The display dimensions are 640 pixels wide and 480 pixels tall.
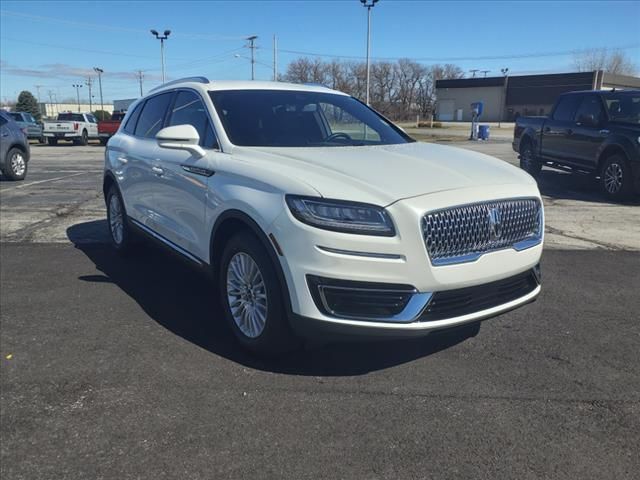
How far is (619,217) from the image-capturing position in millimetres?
8938

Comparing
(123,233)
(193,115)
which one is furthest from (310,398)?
(123,233)

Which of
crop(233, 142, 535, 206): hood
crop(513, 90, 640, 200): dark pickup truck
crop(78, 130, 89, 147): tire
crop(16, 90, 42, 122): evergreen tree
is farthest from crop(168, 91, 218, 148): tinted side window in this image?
crop(16, 90, 42, 122): evergreen tree

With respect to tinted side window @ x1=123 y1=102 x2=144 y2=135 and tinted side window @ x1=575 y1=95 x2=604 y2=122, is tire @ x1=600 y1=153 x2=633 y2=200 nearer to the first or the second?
tinted side window @ x1=575 y1=95 x2=604 y2=122

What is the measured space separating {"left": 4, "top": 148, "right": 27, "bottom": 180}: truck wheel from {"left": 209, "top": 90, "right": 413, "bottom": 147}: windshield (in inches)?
425

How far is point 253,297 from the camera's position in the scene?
145 inches

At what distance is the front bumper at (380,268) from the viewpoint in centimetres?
305

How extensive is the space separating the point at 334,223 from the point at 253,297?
0.93 metres

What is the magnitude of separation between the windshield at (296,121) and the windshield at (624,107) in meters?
7.04

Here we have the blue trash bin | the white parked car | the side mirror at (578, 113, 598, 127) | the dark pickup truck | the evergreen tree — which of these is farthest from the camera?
the evergreen tree

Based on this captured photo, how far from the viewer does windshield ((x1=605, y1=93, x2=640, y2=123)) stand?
10.1 meters

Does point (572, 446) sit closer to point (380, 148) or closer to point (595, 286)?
point (380, 148)

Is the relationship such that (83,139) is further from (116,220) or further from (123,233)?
(123,233)

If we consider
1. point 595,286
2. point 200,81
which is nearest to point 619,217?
point 595,286

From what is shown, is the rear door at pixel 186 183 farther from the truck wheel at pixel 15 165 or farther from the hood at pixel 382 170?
the truck wheel at pixel 15 165
